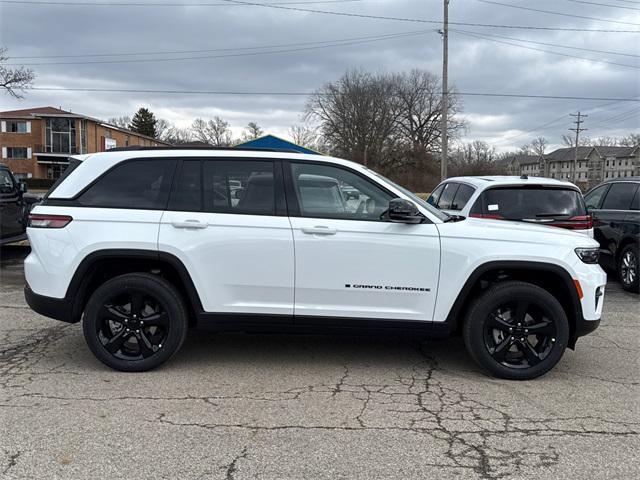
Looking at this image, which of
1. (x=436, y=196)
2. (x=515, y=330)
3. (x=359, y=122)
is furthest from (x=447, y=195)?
(x=359, y=122)

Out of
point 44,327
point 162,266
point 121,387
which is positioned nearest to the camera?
point 121,387

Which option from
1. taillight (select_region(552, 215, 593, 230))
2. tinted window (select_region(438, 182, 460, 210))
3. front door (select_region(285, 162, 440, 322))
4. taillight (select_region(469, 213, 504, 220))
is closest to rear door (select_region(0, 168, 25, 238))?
front door (select_region(285, 162, 440, 322))

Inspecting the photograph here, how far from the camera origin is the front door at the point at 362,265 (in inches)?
170

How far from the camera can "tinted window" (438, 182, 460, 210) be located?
7.92 m

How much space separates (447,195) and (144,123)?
324 feet

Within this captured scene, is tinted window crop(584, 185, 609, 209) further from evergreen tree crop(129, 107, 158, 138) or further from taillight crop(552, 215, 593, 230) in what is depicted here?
evergreen tree crop(129, 107, 158, 138)

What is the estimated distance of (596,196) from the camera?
32.0 feet

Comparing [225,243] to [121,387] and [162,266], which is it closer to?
[162,266]

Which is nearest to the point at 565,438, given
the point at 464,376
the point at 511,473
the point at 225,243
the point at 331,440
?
the point at 511,473

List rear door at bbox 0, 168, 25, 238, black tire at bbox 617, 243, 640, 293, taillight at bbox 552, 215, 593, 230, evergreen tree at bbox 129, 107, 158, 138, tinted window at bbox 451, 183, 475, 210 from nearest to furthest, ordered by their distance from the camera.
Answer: taillight at bbox 552, 215, 593, 230, tinted window at bbox 451, 183, 475, 210, black tire at bbox 617, 243, 640, 293, rear door at bbox 0, 168, 25, 238, evergreen tree at bbox 129, 107, 158, 138

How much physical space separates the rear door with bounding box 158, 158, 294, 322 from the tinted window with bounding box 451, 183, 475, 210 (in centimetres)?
348

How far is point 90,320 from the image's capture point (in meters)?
4.43

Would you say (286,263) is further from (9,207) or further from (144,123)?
(144,123)

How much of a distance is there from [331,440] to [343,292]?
1.30 m
